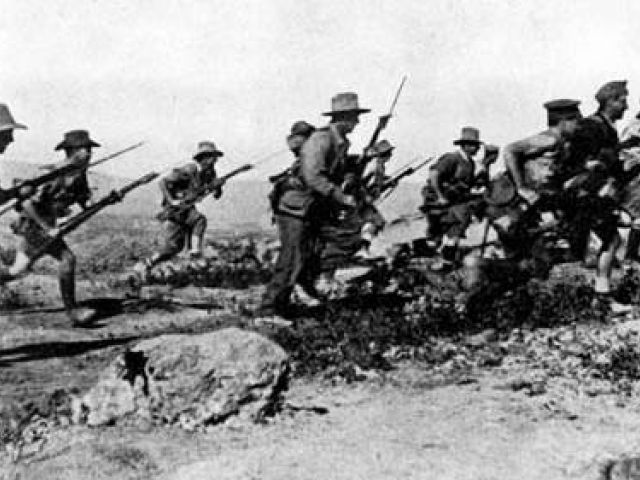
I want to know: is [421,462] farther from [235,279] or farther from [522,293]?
[235,279]

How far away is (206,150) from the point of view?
16.7 meters

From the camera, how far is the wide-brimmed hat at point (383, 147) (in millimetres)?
15059

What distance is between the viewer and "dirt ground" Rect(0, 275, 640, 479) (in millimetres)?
6012

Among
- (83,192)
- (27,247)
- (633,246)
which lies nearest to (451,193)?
(633,246)

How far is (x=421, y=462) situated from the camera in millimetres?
6066

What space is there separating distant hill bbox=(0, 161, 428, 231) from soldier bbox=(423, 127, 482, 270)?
46.2ft

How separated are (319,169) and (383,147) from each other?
566cm

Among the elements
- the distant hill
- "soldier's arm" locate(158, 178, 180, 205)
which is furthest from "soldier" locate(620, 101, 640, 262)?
the distant hill

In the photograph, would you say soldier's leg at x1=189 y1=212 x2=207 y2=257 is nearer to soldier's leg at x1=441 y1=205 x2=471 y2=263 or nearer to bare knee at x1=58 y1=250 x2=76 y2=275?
soldier's leg at x1=441 y1=205 x2=471 y2=263

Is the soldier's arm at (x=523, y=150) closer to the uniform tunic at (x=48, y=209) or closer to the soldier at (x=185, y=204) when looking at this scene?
the uniform tunic at (x=48, y=209)

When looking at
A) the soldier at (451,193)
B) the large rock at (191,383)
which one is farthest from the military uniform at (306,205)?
the soldier at (451,193)

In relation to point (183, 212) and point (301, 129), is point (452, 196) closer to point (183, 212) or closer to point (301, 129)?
point (301, 129)

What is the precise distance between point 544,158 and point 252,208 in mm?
27478

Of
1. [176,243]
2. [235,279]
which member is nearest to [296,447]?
[235,279]
